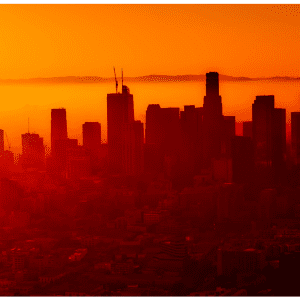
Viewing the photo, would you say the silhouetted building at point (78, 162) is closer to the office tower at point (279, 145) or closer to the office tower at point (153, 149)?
the office tower at point (153, 149)

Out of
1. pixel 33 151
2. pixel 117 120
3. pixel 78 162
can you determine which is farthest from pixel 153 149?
pixel 33 151

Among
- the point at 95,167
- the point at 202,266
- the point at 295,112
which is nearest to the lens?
the point at 202,266

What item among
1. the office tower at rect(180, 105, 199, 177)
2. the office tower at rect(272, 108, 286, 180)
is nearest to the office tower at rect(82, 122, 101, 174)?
the office tower at rect(180, 105, 199, 177)

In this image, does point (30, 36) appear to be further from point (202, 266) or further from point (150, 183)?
point (202, 266)

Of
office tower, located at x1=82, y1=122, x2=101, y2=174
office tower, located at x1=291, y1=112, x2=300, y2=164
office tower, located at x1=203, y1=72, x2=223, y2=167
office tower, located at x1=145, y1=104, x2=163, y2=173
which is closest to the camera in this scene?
office tower, located at x1=203, y1=72, x2=223, y2=167

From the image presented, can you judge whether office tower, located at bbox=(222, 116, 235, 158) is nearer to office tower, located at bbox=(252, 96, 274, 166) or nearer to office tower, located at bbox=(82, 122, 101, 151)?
office tower, located at bbox=(252, 96, 274, 166)

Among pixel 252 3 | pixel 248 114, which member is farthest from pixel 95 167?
pixel 252 3

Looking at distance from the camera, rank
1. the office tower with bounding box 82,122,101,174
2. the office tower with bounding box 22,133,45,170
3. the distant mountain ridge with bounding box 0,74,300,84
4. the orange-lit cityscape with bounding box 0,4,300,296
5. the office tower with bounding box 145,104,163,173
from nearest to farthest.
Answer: the orange-lit cityscape with bounding box 0,4,300,296 < the distant mountain ridge with bounding box 0,74,300,84 < the office tower with bounding box 22,133,45,170 < the office tower with bounding box 82,122,101,174 < the office tower with bounding box 145,104,163,173

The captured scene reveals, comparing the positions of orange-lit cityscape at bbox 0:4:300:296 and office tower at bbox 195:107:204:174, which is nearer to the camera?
orange-lit cityscape at bbox 0:4:300:296
